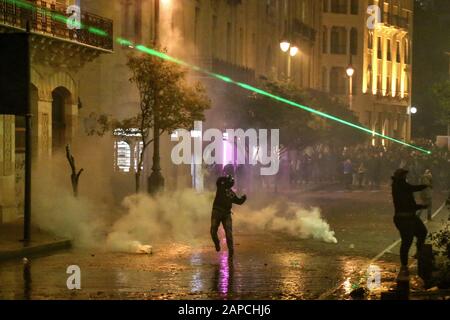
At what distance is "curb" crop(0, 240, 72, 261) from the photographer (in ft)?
54.1

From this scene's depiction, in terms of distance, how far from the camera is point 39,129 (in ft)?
82.7

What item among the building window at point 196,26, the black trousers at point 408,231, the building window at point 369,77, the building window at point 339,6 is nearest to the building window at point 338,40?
the building window at point 339,6

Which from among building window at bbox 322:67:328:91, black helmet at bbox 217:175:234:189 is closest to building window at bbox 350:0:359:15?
building window at bbox 322:67:328:91

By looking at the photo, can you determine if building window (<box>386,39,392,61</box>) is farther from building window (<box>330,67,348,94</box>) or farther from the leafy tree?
the leafy tree

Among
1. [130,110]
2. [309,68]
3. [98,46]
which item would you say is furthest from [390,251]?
[309,68]

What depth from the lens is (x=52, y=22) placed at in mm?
25000

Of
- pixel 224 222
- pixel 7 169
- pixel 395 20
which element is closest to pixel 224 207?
pixel 224 222

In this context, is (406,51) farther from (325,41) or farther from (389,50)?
(325,41)

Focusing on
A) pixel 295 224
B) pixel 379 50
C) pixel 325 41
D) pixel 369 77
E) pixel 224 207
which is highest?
pixel 379 50

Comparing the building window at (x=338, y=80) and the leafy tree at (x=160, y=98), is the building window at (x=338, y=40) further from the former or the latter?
the leafy tree at (x=160, y=98)

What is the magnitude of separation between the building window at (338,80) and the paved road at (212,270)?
5562 centimetres

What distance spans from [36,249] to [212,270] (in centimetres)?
406

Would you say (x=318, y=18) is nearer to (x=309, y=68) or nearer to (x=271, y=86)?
(x=309, y=68)

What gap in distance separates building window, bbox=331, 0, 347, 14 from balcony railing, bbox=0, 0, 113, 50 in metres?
50.6
